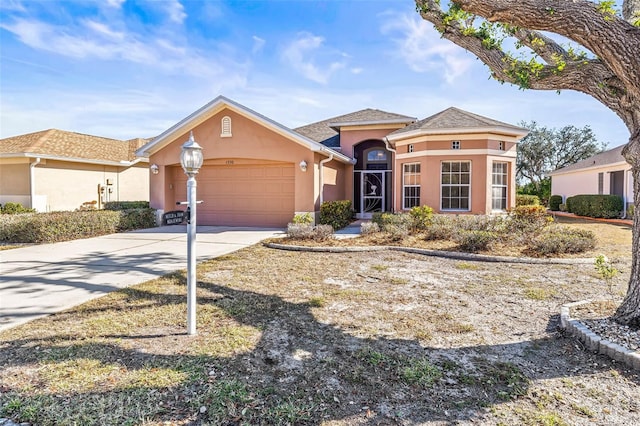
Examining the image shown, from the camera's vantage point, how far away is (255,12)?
35.9 ft

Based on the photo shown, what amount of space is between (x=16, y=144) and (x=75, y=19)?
449 inches

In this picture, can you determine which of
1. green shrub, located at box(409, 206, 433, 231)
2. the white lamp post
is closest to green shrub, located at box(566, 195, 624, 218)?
green shrub, located at box(409, 206, 433, 231)

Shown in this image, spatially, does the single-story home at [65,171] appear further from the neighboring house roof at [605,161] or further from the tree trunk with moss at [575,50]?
the neighboring house roof at [605,161]

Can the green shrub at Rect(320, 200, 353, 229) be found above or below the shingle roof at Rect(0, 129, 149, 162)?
below

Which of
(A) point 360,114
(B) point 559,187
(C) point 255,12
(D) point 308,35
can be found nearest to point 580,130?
(B) point 559,187

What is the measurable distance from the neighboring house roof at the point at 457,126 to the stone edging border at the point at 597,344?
32.5ft

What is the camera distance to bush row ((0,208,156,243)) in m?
11.1

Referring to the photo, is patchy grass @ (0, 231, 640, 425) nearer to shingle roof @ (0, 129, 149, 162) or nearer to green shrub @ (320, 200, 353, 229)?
green shrub @ (320, 200, 353, 229)

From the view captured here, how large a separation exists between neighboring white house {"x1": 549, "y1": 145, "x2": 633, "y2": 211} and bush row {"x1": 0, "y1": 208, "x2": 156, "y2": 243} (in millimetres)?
24433

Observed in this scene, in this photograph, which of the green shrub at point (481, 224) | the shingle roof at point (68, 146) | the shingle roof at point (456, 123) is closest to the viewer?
the green shrub at point (481, 224)

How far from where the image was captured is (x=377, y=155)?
17.8 m

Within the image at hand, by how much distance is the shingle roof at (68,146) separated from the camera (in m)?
17.5

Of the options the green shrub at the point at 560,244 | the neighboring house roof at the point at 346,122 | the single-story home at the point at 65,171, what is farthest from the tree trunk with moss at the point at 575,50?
the single-story home at the point at 65,171

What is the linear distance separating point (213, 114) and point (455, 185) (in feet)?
33.6
